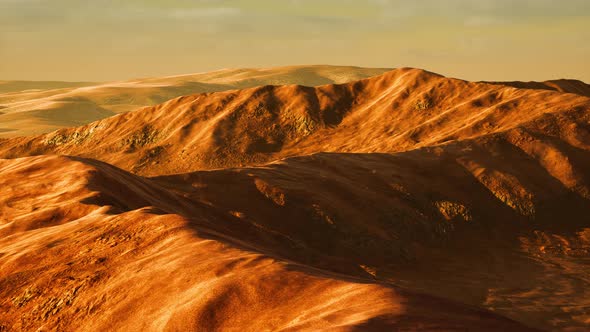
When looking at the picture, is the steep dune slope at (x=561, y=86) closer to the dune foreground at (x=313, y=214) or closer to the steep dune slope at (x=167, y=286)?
the dune foreground at (x=313, y=214)

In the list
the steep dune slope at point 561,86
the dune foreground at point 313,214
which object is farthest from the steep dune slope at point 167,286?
the steep dune slope at point 561,86

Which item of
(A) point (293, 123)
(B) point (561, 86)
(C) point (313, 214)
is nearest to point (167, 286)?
(C) point (313, 214)

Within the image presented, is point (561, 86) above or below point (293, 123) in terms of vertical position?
above

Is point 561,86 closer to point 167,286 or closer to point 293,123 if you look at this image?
point 293,123

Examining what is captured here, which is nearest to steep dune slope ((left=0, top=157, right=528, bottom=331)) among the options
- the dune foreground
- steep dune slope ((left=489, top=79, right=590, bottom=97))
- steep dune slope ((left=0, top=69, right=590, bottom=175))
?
→ the dune foreground

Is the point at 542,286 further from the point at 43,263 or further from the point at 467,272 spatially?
the point at 43,263

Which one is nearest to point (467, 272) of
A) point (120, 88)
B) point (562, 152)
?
point (562, 152)
